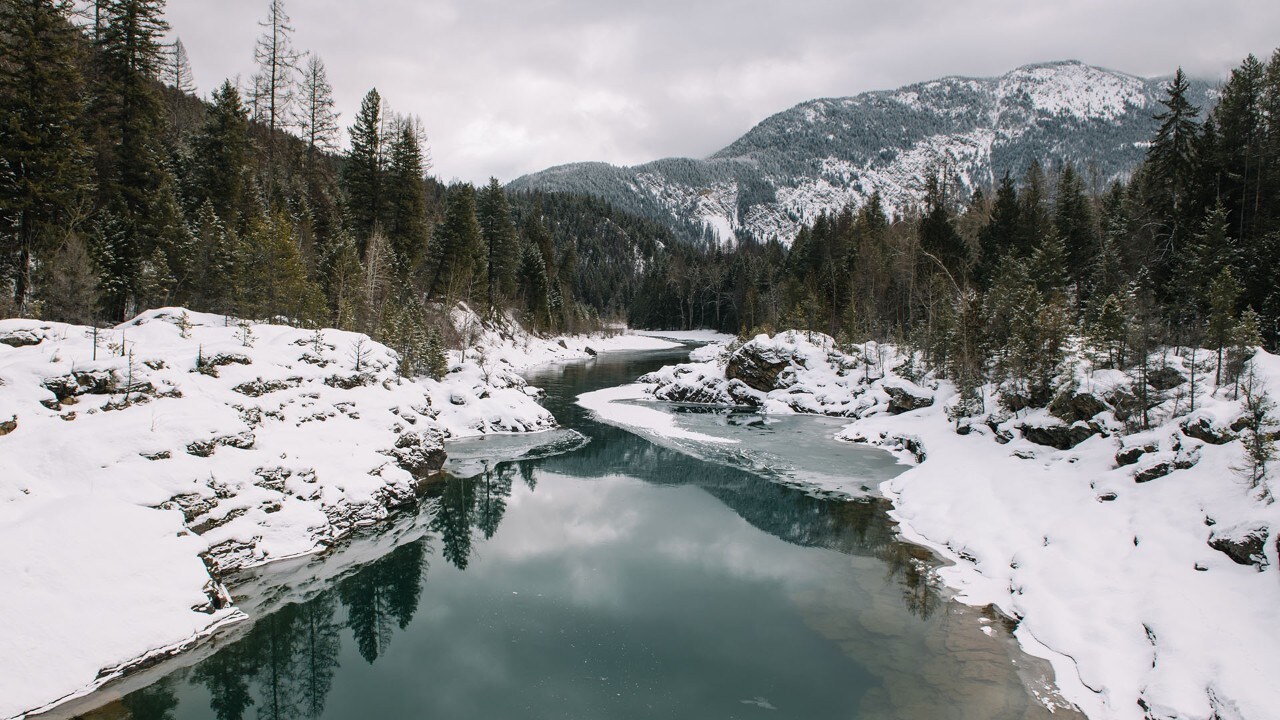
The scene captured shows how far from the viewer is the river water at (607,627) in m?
9.36

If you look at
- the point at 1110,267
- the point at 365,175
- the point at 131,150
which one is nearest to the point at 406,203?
the point at 365,175

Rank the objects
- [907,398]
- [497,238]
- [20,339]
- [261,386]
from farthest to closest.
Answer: [497,238] → [907,398] → [261,386] → [20,339]

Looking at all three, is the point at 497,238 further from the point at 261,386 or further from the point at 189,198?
the point at 261,386

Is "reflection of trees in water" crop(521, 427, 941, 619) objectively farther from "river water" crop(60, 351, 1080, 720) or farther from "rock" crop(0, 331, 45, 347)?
"rock" crop(0, 331, 45, 347)

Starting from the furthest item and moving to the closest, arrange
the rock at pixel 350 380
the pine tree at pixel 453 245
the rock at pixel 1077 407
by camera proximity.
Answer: the pine tree at pixel 453 245 < the rock at pixel 350 380 < the rock at pixel 1077 407

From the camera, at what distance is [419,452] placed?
71.9 ft

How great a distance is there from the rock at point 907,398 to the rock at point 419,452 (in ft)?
80.8

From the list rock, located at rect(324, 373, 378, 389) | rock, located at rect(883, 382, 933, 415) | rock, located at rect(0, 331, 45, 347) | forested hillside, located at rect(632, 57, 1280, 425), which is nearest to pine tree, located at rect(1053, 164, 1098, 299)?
forested hillside, located at rect(632, 57, 1280, 425)

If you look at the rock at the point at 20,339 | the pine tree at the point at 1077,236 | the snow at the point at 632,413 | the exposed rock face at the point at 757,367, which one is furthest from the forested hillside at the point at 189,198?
the pine tree at the point at 1077,236

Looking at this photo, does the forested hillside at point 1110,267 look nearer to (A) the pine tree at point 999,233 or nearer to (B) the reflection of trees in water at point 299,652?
(A) the pine tree at point 999,233

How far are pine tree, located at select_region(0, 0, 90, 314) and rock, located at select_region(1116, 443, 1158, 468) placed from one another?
1474 inches

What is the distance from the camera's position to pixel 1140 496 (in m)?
14.2

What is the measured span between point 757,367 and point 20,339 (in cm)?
3831

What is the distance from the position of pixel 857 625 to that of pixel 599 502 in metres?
10.2
